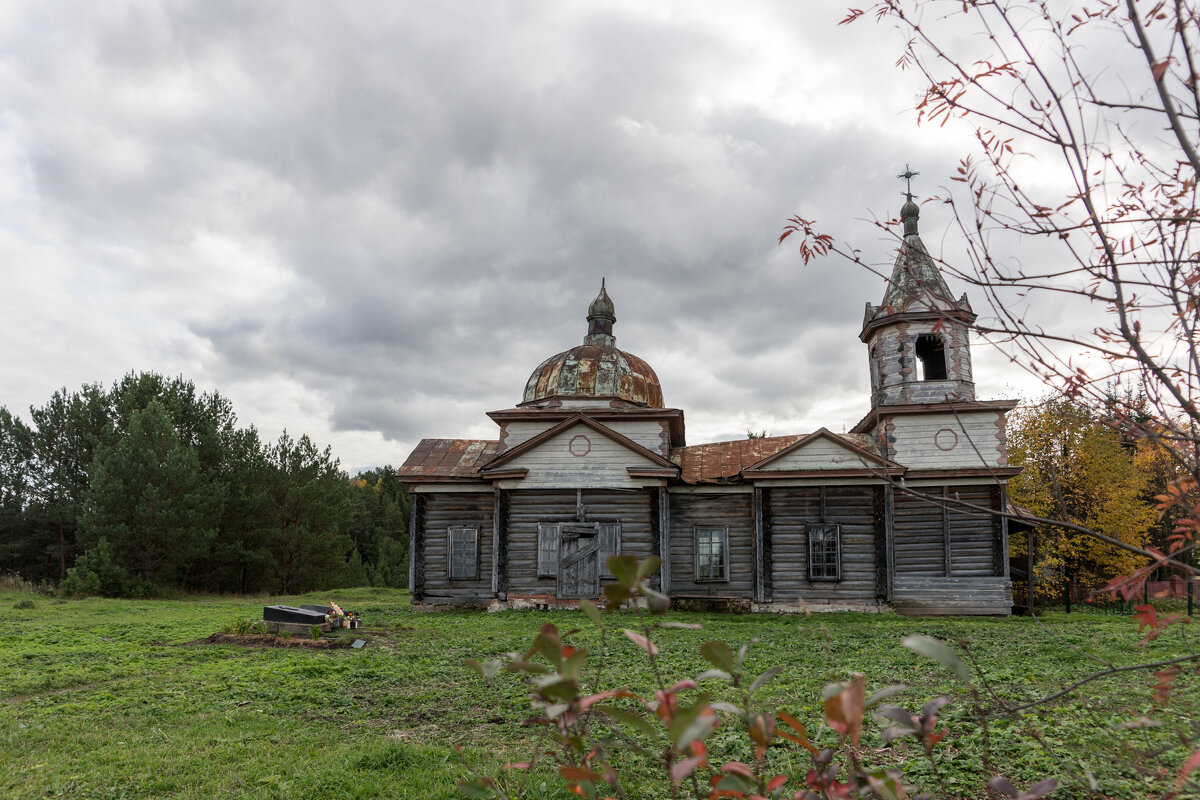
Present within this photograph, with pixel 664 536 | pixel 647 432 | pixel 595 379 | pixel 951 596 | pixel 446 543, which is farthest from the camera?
pixel 595 379

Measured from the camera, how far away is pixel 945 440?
18969mm

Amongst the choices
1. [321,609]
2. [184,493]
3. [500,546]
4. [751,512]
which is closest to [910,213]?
[751,512]

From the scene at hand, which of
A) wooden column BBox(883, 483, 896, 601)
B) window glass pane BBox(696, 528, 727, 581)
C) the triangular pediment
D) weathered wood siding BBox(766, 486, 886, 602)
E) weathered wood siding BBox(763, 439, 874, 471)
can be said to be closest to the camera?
wooden column BBox(883, 483, 896, 601)

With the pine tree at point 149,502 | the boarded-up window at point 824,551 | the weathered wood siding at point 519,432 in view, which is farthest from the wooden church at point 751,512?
the pine tree at point 149,502

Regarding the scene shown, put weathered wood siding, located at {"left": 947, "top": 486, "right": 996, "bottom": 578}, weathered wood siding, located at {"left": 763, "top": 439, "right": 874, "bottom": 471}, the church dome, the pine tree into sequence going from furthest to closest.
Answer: the pine tree, the church dome, weathered wood siding, located at {"left": 763, "top": 439, "right": 874, "bottom": 471}, weathered wood siding, located at {"left": 947, "top": 486, "right": 996, "bottom": 578}

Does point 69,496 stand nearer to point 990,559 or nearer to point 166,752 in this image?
point 166,752

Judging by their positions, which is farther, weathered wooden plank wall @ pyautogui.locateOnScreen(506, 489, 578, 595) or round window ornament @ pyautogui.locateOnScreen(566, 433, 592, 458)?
round window ornament @ pyautogui.locateOnScreen(566, 433, 592, 458)

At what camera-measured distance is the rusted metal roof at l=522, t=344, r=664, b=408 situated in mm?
23656

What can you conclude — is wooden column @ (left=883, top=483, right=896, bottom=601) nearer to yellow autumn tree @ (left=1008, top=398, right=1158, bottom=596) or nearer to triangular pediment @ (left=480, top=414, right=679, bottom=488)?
triangular pediment @ (left=480, top=414, right=679, bottom=488)

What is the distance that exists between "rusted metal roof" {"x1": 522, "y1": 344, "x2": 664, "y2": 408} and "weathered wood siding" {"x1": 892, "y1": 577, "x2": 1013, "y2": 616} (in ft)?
32.6

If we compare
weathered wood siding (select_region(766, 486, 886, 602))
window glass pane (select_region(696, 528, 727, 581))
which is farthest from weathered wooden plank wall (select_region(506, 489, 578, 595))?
weathered wood siding (select_region(766, 486, 886, 602))

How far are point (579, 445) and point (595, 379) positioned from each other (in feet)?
15.9

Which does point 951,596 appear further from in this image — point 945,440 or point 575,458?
point 575,458

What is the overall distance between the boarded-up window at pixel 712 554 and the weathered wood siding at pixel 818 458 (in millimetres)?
2400
